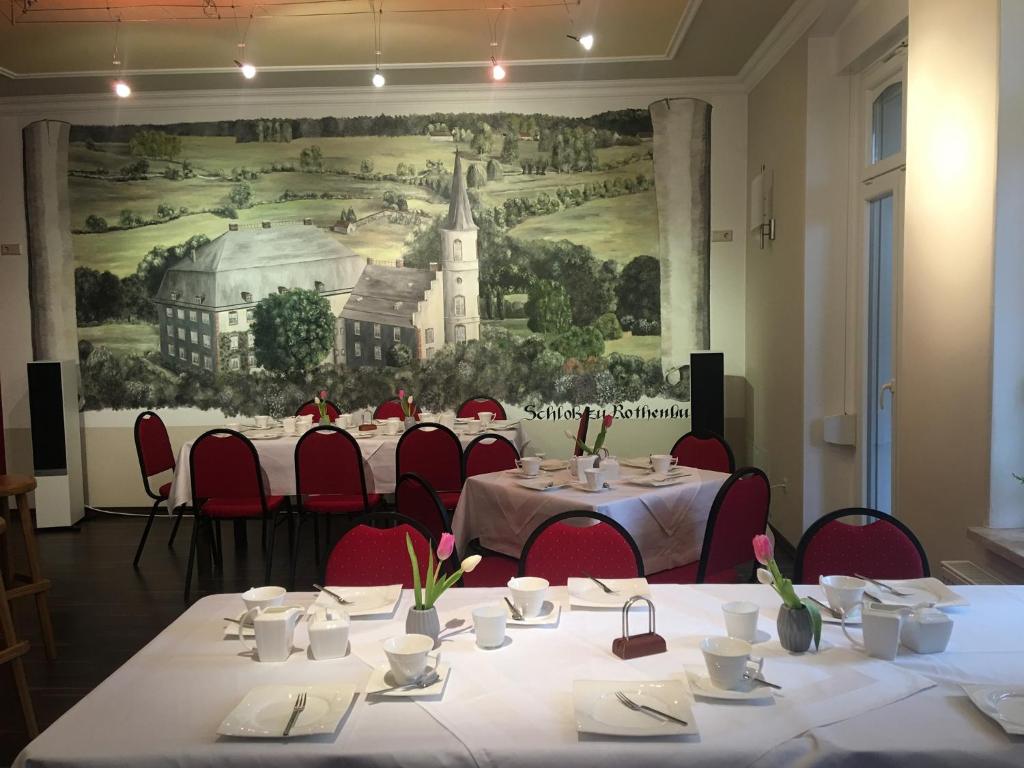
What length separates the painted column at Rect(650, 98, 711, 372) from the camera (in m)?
7.11

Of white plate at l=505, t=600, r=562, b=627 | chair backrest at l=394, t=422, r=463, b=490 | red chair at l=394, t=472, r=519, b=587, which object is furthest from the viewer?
chair backrest at l=394, t=422, r=463, b=490

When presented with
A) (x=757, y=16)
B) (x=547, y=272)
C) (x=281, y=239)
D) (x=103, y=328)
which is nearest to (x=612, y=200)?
(x=547, y=272)

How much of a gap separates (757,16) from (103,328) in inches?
228

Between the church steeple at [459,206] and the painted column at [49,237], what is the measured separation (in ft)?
10.8

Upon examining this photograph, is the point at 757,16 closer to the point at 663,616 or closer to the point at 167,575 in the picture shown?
the point at 663,616

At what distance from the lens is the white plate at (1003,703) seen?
1491 millimetres

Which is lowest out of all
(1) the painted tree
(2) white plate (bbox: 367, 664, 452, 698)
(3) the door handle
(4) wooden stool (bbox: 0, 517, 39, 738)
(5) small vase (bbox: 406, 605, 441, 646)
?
(4) wooden stool (bbox: 0, 517, 39, 738)

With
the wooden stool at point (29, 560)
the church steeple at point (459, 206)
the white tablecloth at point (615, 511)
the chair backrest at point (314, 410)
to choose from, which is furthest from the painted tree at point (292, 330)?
the white tablecloth at point (615, 511)

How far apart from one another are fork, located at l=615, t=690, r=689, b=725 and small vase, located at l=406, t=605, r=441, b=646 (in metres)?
0.52

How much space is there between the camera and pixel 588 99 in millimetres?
7156

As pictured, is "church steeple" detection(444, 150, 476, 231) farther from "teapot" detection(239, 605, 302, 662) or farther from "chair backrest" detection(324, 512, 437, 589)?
"teapot" detection(239, 605, 302, 662)

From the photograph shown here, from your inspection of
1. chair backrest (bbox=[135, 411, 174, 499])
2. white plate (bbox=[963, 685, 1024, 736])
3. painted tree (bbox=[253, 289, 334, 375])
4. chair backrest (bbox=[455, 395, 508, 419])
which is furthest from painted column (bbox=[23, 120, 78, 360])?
white plate (bbox=[963, 685, 1024, 736])

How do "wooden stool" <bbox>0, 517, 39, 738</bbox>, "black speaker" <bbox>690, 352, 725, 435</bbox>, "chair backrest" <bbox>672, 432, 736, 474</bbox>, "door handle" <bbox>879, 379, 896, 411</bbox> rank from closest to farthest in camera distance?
"wooden stool" <bbox>0, 517, 39, 738</bbox>, "door handle" <bbox>879, 379, 896, 411</bbox>, "chair backrest" <bbox>672, 432, 736, 474</bbox>, "black speaker" <bbox>690, 352, 725, 435</bbox>

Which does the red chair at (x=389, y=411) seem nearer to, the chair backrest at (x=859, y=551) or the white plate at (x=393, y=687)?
the chair backrest at (x=859, y=551)
